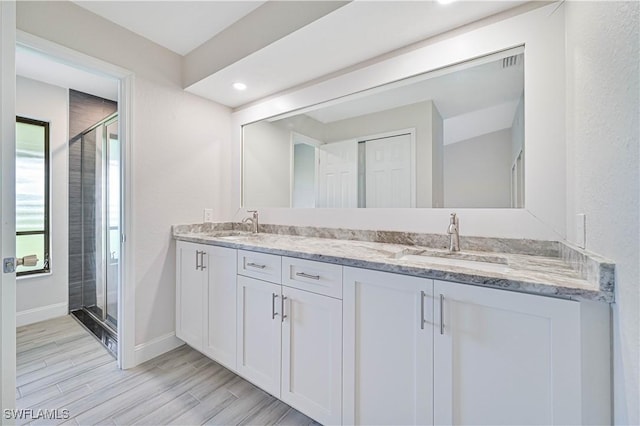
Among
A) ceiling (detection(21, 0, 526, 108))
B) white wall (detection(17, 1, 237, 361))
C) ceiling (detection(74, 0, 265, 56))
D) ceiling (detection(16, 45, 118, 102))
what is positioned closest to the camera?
ceiling (detection(21, 0, 526, 108))

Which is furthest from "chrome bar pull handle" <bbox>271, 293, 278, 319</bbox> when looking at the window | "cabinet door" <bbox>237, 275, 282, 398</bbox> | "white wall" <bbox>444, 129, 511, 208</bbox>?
the window

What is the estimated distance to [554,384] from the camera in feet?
2.58

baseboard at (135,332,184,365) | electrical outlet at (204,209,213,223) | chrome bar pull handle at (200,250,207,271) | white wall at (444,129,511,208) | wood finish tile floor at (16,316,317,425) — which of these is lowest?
wood finish tile floor at (16,316,317,425)

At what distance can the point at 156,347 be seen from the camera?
2037 mm

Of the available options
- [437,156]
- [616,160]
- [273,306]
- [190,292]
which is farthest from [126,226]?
[616,160]

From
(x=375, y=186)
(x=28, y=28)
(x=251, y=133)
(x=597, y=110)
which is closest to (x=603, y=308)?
(x=597, y=110)

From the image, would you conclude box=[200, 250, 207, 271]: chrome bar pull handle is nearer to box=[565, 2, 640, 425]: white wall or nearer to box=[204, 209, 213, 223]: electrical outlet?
box=[204, 209, 213, 223]: electrical outlet

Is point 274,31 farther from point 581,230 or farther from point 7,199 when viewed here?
point 581,230

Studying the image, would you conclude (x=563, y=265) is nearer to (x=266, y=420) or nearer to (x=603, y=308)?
(x=603, y=308)

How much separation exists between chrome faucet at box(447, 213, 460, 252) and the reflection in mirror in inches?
5.1

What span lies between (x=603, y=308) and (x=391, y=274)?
609 mm

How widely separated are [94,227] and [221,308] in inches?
78.7

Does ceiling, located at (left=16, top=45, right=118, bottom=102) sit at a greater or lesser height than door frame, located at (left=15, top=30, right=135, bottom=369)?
greater

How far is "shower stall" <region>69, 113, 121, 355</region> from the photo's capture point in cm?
244
